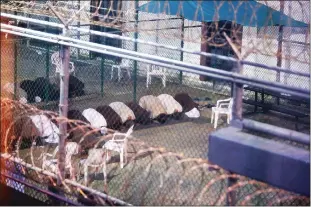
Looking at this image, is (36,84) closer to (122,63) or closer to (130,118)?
(130,118)

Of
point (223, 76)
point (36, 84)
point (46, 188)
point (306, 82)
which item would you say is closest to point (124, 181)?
point (46, 188)

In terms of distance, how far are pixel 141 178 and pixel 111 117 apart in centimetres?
322

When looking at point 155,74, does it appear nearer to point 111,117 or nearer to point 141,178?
point 111,117

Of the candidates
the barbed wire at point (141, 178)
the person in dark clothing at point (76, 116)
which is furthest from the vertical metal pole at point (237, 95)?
the person in dark clothing at point (76, 116)

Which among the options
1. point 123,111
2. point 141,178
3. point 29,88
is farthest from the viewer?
point 29,88

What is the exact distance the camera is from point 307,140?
3766mm

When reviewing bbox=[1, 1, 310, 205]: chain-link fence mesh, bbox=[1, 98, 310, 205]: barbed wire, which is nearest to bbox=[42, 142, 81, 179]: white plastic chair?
bbox=[1, 1, 310, 205]: chain-link fence mesh

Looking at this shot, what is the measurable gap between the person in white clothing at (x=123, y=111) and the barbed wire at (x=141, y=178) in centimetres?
172

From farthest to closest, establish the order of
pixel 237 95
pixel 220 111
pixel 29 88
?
pixel 29 88
pixel 220 111
pixel 237 95

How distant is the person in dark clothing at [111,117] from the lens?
1080cm

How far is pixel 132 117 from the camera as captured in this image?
11305 mm

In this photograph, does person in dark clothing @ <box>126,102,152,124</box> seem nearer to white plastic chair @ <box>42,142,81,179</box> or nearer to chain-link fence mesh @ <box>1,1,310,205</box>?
chain-link fence mesh @ <box>1,1,310,205</box>

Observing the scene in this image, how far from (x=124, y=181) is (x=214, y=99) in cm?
663

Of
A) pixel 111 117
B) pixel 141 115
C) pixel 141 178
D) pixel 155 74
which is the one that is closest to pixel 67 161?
pixel 141 178
